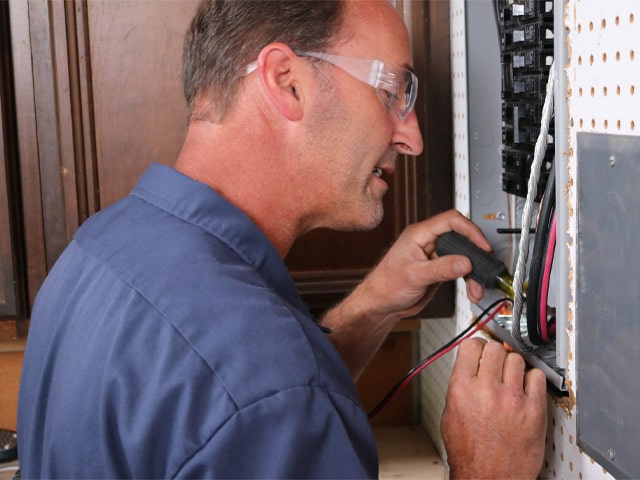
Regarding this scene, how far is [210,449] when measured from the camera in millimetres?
624

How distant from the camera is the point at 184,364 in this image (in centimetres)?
65

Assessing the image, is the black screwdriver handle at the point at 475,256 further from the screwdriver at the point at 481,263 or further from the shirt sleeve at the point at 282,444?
the shirt sleeve at the point at 282,444

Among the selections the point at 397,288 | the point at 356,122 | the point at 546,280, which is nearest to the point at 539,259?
the point at 546,280

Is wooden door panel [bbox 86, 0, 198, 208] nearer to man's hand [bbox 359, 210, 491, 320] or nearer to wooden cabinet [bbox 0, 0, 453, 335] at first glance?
wooden cabinet [bbox 0, 0, 453, 335]

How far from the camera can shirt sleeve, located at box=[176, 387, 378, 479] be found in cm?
62

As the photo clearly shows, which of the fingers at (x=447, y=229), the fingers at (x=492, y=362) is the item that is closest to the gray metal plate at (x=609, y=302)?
the fingers at (x=492, y=362)

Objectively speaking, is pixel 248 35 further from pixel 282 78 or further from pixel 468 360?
pixel 468 360

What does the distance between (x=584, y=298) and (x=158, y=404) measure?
0.38m

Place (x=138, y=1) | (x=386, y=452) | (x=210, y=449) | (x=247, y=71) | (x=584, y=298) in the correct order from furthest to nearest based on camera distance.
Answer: (x=386, y=452), (x=138, y=1), (x=247, y=71), (x=584, y=298), (x=210, y=449)

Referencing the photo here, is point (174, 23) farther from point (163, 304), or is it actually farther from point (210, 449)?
point (210, 449)

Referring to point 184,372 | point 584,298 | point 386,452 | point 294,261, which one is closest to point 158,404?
point 184,372

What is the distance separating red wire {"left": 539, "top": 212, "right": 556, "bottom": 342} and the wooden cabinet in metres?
0.41

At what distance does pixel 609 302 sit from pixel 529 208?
7.8 inches

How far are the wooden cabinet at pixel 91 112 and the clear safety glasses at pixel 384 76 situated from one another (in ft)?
0.90
